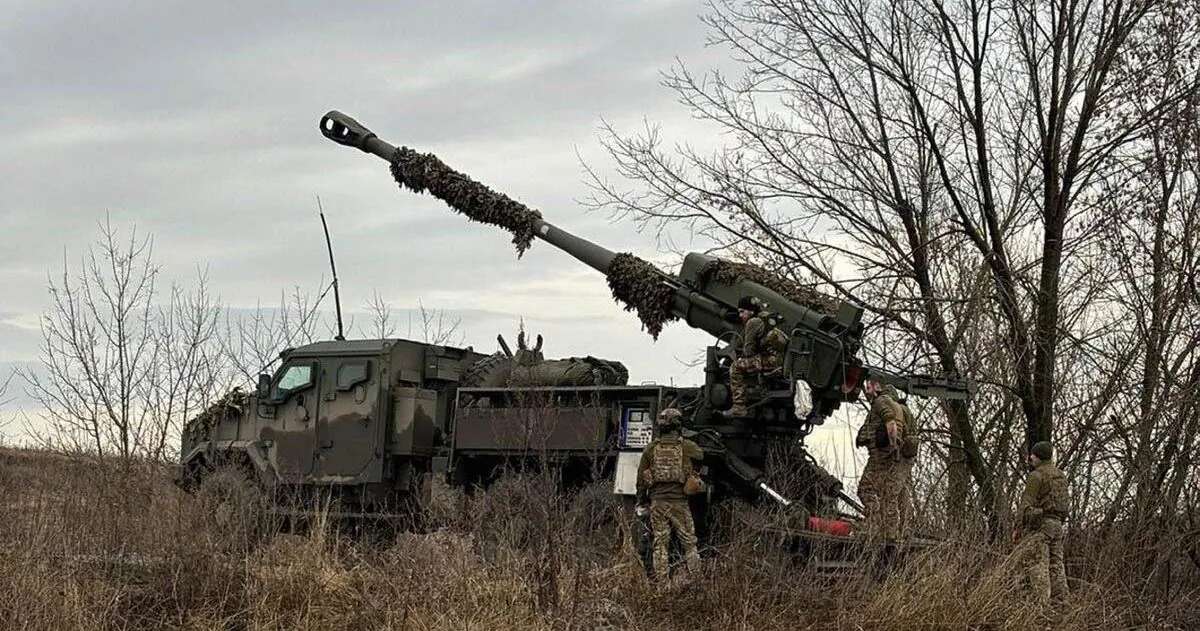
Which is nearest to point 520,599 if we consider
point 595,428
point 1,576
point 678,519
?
point 678,519

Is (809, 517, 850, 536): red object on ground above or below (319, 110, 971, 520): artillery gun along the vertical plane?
below

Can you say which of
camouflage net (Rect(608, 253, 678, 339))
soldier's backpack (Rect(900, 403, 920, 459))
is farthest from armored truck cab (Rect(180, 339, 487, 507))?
soldier's backpack (Rect(900, 403, 920, 459))

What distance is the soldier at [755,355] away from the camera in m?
11.5

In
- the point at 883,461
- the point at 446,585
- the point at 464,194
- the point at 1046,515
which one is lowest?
the point at 446,585

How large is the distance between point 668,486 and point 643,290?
2.47 metres

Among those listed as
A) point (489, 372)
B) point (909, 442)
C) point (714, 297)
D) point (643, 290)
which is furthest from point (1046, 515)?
point (489, 372)

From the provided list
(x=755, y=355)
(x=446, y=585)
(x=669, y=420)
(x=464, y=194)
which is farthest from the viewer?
(x=464, y=194)

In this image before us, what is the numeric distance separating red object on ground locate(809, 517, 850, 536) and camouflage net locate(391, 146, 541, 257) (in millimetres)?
4290

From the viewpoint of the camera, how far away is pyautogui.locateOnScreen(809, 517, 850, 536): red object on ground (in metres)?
10.5

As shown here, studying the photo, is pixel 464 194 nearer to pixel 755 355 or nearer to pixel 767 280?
pixel 767 280

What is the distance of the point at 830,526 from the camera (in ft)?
34.6

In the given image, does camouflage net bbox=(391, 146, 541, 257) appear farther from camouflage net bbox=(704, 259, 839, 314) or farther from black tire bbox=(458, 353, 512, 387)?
camouflage net bbox=(704, 259, 839, 314)

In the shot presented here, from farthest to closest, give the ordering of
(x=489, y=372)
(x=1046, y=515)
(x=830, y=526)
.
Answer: (x=489, y=372)
(x=1046, y=515)
(x=830, y=526)

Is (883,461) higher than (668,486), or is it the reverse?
(883,461)
